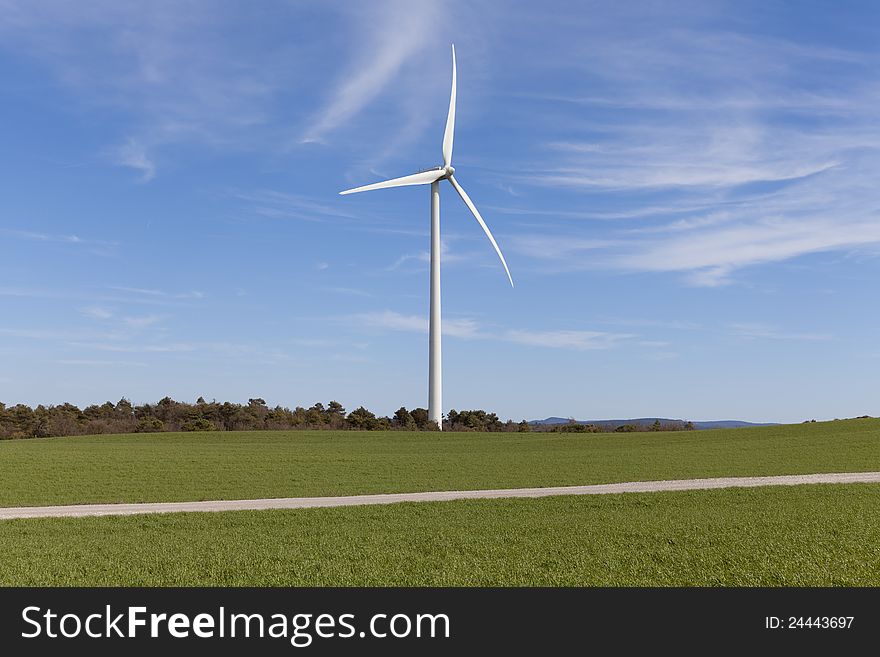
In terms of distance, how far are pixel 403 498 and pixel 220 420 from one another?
4738cm

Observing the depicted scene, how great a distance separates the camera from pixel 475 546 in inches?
489

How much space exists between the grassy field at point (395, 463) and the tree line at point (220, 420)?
12078 mm

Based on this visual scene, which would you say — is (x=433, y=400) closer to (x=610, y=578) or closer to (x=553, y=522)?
(x=553, y=522)

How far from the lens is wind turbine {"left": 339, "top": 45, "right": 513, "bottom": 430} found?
54688 mm

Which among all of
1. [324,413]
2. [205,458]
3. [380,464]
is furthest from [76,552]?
[324,413]

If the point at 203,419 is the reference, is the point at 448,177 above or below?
above

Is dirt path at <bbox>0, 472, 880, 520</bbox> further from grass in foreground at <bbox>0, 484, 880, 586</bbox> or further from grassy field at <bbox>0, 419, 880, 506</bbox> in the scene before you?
grass in foreground at <bbox>0, 484, 880, 586</bbox>

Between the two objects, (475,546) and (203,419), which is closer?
(475,546)

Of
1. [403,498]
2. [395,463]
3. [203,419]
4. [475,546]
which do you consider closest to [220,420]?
[203,419]

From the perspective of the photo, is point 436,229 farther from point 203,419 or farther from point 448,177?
point 203,419

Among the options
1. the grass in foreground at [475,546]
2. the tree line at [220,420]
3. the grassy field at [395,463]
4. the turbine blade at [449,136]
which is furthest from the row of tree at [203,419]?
the grass in foreground at [475,546]

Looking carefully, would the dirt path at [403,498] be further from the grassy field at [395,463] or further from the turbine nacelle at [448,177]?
the turbine nacelle at [448,177]
